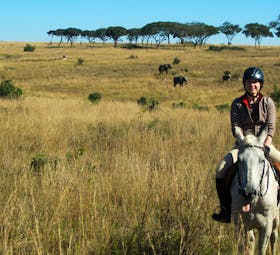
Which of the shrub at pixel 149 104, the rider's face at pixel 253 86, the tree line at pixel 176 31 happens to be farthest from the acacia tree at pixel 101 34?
the rider's face at pixel 253 86

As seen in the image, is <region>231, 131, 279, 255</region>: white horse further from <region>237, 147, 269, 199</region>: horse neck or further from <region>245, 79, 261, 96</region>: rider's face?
<region>245, 79, 261, 96</region>: rider's face

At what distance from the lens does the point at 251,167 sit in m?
4.02

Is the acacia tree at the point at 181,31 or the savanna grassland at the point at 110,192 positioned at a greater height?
the acacia tree at the point at 181,31

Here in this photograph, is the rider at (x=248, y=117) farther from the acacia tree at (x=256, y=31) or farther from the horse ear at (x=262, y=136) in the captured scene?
the acacia tree at (x=256, y=31)

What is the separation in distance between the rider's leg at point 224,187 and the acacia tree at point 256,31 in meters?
117

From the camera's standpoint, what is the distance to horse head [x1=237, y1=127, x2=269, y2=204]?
393 centimetres

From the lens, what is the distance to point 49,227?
4.46 metres

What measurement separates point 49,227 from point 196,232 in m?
1.48

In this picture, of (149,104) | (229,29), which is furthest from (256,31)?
(149,104)

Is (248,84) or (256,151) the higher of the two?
(248,84)

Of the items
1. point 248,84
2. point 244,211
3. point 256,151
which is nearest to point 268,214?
point 244,211

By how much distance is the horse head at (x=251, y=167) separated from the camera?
3.93 metres

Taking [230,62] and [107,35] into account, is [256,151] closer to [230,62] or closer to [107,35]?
[230,62]

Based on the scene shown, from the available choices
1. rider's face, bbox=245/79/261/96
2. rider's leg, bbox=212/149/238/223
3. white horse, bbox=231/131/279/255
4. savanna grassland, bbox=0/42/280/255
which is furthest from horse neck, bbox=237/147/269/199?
rider's face, bbox=245/79/261/96
